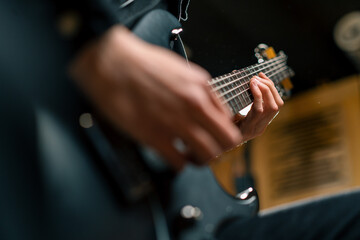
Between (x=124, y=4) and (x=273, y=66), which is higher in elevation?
(x=124, y=4)

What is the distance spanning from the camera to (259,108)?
59 cm

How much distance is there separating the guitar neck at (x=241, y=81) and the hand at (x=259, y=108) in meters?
0.01

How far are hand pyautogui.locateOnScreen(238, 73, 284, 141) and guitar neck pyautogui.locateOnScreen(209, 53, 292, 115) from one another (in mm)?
12

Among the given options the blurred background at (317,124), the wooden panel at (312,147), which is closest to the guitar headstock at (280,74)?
the blurred background at (317,124)

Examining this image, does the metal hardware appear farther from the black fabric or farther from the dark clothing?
the black fabric

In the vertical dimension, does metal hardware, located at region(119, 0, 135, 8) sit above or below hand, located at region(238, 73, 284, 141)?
above

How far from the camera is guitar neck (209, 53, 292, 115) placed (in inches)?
18.4

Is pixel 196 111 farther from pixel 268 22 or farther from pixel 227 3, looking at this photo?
pixel 268 22

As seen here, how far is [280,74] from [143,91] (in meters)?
0.57

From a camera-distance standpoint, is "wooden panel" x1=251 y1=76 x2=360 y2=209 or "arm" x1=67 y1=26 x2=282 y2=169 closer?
"arm" x1=67 y1=26 x2=282 y2=169

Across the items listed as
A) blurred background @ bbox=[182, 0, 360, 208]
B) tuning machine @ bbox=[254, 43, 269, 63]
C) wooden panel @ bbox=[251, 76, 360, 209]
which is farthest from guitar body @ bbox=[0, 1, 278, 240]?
wooden panel @ bbox=[251, 76, 360, 209]

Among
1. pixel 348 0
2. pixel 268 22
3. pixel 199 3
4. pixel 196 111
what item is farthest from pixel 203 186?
pixel 348 0

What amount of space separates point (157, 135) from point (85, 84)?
6cm

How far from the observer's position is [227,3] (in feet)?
2.27
